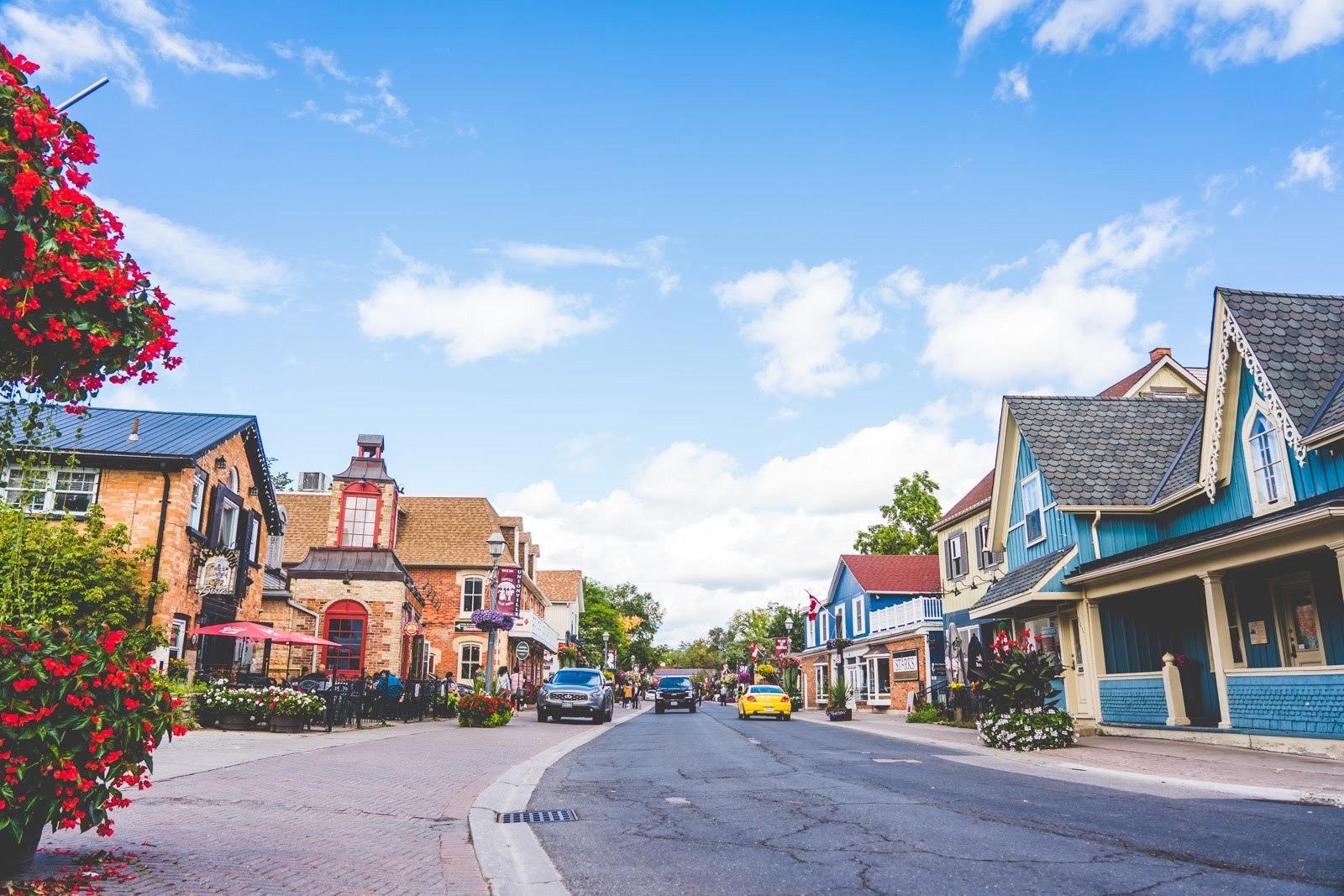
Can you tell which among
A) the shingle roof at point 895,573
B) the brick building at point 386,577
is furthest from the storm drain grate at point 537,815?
the shingle roof at point 895,573

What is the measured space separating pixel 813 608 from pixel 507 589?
1139 inches

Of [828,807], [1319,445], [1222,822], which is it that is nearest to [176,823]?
[828,807]

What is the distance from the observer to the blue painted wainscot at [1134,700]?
18.0 metres

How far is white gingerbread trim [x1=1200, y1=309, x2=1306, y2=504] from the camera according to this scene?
50.1 ft

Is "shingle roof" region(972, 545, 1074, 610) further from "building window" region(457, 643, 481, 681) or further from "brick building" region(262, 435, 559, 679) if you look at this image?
"building window" region(457, 643, 481, 681)

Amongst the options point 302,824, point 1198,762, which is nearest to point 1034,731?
point 1198,762

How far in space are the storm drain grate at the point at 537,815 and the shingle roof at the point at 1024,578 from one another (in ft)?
48.4

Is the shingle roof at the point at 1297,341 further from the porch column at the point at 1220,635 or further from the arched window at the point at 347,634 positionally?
the arched window at the point at 347,634

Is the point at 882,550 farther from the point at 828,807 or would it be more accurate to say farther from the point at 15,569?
the point at 15,569

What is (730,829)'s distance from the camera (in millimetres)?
7414

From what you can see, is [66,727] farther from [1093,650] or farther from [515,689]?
[515,689]

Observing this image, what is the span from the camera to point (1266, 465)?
16.4m

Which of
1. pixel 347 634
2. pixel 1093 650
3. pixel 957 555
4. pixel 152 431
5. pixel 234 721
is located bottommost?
pixel 234 721

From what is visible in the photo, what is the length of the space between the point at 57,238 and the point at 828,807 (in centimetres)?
742
